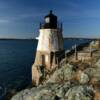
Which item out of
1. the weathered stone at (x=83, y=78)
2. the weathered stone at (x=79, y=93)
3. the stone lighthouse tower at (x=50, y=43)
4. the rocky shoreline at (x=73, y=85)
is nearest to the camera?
the weathered stone at (x=79, y=93)

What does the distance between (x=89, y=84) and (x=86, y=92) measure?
227 centimetres

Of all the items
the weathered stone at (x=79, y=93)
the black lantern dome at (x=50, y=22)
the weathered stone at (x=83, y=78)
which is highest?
the black lantern dome at (x=50, y=22)

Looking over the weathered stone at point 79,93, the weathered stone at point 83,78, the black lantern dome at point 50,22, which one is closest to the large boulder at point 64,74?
the weathered stone at point 83,78

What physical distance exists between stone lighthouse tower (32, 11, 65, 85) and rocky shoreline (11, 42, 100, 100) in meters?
5.14

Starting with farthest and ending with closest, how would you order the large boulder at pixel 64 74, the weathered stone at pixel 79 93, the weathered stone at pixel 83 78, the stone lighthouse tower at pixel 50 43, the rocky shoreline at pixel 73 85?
the stone lighthouse tower at pixel 50 43
the large boulder at pixel 64 74
the weathered stone at pixel 83 78
the rocky shoreline at pixel 73 85
the weathered stone at pixel 79 93

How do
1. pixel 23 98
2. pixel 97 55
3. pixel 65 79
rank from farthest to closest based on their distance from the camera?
pixel 97 55
pixel 65 79
pixel 23 98

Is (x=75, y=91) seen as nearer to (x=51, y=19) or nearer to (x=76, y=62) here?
(x=76, y=62)

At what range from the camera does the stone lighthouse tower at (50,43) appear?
118ft

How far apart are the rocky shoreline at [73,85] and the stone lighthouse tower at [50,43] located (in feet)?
16.9

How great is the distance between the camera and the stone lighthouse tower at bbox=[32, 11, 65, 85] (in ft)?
118

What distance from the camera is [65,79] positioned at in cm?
2831

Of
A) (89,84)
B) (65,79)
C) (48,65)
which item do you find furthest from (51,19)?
(89,84)

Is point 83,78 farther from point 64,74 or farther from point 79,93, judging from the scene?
point 79,93

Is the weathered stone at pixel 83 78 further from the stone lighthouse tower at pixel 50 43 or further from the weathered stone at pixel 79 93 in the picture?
the stone lighthouse tower at pixel 50 43
